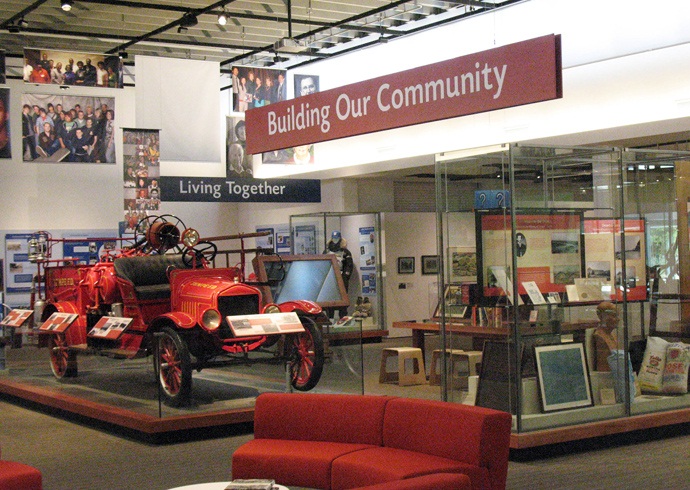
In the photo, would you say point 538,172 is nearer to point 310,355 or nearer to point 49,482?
point 310,355

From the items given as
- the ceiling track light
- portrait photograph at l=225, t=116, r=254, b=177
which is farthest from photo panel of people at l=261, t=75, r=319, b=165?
the ceiling track light

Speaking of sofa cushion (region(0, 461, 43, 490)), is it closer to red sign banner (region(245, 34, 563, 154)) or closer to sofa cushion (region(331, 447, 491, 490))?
sofa cushion (region(331, 447, 491, 490))

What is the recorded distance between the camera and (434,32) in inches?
563

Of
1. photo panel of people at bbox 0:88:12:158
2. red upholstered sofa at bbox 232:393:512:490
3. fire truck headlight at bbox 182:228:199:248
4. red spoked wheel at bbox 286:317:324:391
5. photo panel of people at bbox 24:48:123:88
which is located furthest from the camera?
photo panel of people at bbox 0:88:12:158

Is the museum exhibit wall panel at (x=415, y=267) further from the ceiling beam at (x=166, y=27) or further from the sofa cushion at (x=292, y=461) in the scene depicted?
the sofa cushion at (x=292, y=461)

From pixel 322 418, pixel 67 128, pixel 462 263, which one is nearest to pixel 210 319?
pixel 462 263

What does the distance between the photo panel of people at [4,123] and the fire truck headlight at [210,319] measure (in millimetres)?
5346

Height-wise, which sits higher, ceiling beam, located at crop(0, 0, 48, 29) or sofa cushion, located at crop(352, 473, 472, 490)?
ceiling beam, located at crop(0, 0, 48, 29)

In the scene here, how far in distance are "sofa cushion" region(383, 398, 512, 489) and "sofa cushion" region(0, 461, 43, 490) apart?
2.09 m

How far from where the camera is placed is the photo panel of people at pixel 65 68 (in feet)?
40.8

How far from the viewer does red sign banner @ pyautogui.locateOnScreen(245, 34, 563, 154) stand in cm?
571

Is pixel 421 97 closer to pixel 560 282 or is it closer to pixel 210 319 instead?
pixel 560 282

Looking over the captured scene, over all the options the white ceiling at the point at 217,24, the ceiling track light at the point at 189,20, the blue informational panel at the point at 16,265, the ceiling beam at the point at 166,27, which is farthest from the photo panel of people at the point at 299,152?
the blue informational panel at the point at 16,265

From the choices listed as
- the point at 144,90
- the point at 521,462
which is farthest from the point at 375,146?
the point at 521,462
